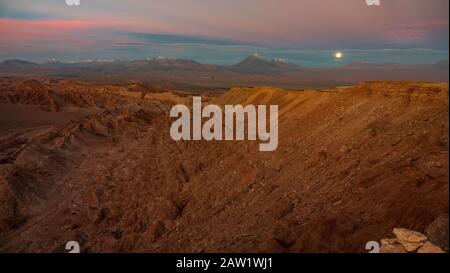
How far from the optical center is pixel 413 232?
19.7 ft

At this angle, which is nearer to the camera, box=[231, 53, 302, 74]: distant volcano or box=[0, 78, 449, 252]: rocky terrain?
box=[0, 78, 449, 252]: rocky terrain

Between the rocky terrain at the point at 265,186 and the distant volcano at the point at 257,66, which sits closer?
the rocky terrain at the point at 265,186

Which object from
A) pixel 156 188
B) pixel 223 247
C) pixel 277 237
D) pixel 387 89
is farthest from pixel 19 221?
pixel 387 89

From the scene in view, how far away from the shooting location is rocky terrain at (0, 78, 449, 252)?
7078 mm

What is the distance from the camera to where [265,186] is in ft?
34.8

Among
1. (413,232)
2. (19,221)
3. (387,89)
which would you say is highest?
(387,89)

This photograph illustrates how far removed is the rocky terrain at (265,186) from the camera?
23.2ft

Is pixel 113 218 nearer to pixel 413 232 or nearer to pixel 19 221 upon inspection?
pixel 19 221

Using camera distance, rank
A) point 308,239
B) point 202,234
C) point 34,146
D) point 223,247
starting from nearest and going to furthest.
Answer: point 308,239 < point 223,247 < point 202,234 < point 34,146

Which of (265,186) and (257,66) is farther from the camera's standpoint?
(257,66)
